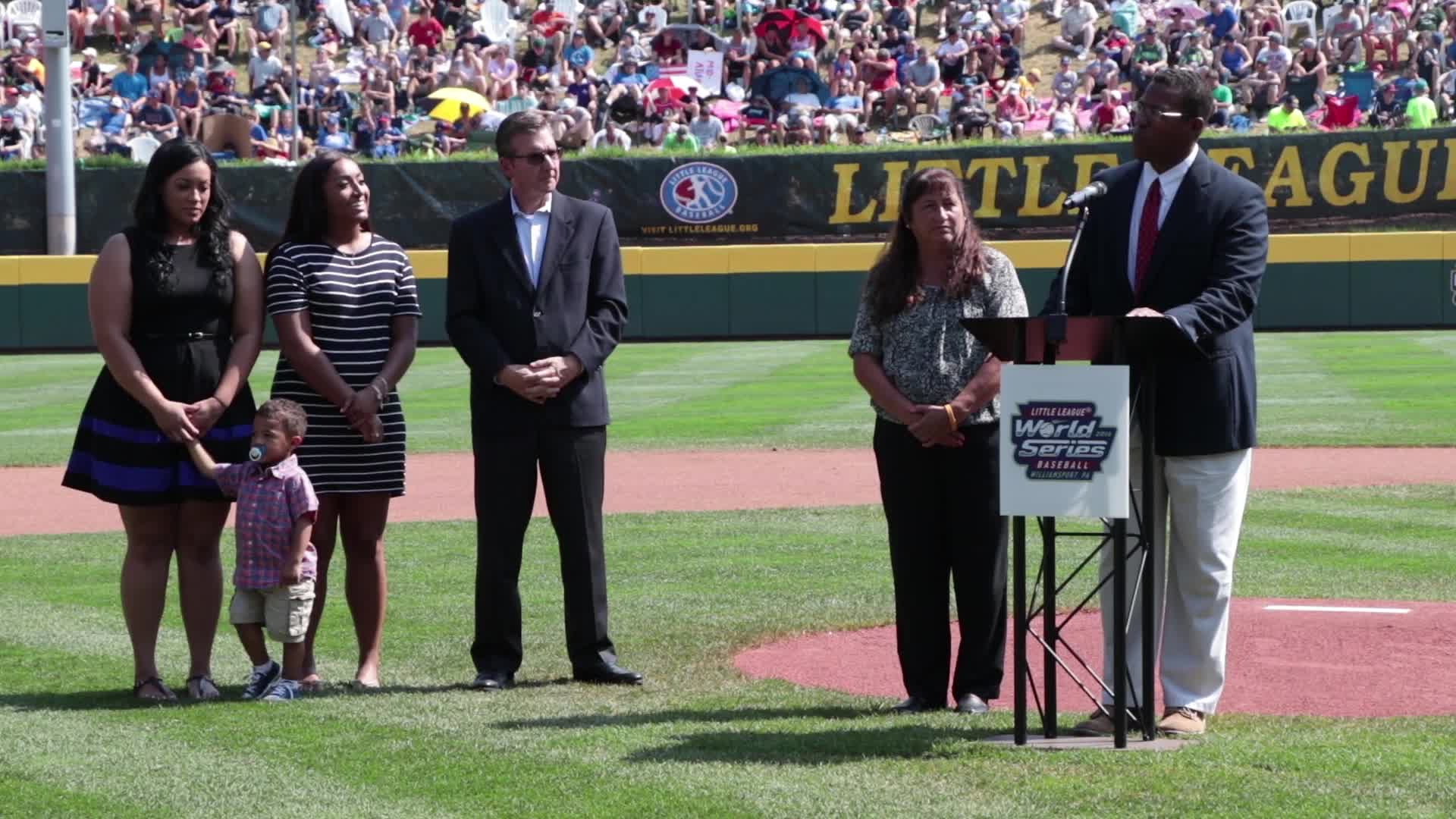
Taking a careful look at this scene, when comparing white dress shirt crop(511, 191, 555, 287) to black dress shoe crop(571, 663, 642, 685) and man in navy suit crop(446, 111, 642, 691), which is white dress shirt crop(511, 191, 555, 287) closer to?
man in navy suit crop(446, 111, 642, 691)

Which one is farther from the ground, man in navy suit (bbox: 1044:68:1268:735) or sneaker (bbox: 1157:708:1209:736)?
man in navy suit (bbox: 1044:68:1268:735)

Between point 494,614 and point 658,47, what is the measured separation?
27121mm

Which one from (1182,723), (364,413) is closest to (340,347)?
(364,413)

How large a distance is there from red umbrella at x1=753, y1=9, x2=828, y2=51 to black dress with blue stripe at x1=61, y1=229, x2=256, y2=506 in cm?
2625

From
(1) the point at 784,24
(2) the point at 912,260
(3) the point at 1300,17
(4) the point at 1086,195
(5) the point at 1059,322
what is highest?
(3) the point at 1300,17

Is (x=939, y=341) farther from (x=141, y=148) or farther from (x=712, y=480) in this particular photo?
(x=141, y=148)

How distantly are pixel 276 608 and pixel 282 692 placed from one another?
29 centimetres

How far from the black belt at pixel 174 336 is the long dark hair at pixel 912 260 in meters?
2.31

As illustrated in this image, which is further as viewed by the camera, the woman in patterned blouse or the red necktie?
the woman in patterned blouse

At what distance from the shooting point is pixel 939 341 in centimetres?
608

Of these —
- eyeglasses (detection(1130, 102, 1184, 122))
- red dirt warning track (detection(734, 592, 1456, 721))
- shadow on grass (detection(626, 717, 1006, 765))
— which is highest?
eyeglasses (detection(1130, 102, 1184, 122))

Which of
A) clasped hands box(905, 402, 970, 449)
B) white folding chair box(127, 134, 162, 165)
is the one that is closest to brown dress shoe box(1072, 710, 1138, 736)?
clasped hands box(905, 402, 970, 449)

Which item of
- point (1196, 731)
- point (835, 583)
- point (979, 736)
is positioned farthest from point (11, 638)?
point (1196, 731)

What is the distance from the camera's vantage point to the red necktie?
5.54 metres
